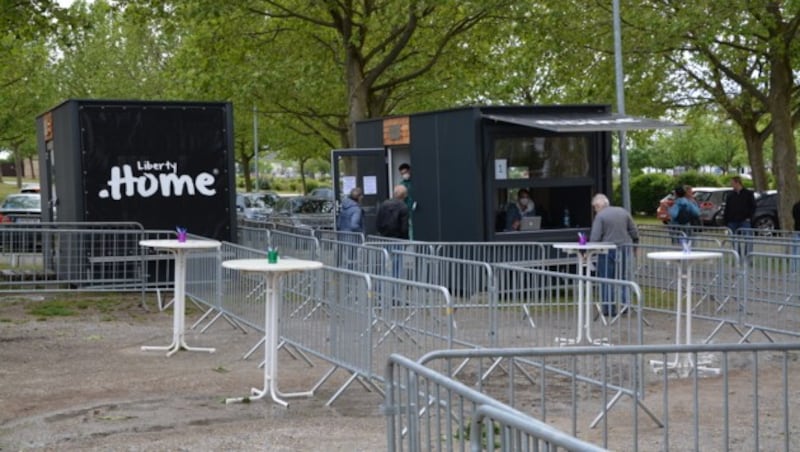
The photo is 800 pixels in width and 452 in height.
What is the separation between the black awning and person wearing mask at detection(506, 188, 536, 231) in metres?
1.35

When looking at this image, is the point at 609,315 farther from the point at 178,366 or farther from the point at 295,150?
the point at 295,150

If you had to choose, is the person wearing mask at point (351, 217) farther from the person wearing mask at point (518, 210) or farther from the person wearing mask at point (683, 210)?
the person wearing mask at point (683, 210)

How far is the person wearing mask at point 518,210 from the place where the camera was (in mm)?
18109

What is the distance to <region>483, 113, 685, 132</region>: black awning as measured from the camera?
55.0ft

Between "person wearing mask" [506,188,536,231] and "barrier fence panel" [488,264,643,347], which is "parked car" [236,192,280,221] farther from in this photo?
"barrier fence panel" [488,264,643,347]

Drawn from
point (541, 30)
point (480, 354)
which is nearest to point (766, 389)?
point (480, 354)

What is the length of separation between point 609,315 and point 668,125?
8.39 metres

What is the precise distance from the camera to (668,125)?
57.5 feet

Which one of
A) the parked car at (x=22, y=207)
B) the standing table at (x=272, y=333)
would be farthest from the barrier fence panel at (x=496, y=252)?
the parked car at (x=22, y=207)

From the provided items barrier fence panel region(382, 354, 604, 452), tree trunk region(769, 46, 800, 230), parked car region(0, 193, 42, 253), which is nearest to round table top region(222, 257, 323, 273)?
barrier fence panel region(382, 354, 604, 452)

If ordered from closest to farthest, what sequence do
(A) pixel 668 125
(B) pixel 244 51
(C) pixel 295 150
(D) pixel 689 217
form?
(A) pixel 668 125 → (D) pixel 689 217 → (B) pixel 244 51 → (C) pixel 295 150

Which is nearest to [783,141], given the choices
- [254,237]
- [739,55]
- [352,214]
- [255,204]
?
[739,55]

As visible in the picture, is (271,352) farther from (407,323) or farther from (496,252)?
(496,252)

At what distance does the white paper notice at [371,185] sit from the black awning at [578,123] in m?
3.69
